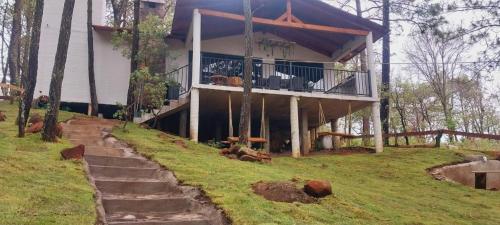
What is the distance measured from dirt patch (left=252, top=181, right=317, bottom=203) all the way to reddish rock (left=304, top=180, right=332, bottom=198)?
5.3 inches

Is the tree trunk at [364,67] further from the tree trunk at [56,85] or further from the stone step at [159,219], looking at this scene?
the stone step at [159,219]

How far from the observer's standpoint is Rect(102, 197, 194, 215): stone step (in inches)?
241

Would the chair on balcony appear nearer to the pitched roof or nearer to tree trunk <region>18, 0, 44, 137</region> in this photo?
the pitched roof

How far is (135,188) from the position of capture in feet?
23.3

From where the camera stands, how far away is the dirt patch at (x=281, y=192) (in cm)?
716

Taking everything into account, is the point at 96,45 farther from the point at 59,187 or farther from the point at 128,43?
the point at 59,187

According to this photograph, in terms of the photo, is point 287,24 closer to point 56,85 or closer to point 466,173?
point 466,173

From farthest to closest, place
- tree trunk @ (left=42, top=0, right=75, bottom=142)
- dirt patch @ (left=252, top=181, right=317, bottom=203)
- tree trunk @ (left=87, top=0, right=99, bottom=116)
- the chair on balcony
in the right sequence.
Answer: tree trunk @ (left=87, top=0, right=99, bottom=116) → the chair on balcony → tree trunk @ (left=42, top=0, right=75, bottom=142) → dirt patch @ (left=252, top=181, right=317, bottom=203)

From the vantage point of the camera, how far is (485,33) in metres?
11.1

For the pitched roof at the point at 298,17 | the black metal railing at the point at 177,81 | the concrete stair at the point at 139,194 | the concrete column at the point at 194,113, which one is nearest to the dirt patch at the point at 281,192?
the concrete stair at the point at 139,194

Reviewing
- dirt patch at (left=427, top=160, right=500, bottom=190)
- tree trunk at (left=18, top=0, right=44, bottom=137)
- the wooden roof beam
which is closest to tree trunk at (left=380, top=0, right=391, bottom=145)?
the wooden roof beam

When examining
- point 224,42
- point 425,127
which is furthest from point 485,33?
point 425,127

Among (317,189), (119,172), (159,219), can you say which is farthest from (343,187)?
(159,219)

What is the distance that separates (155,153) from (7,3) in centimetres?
2124
